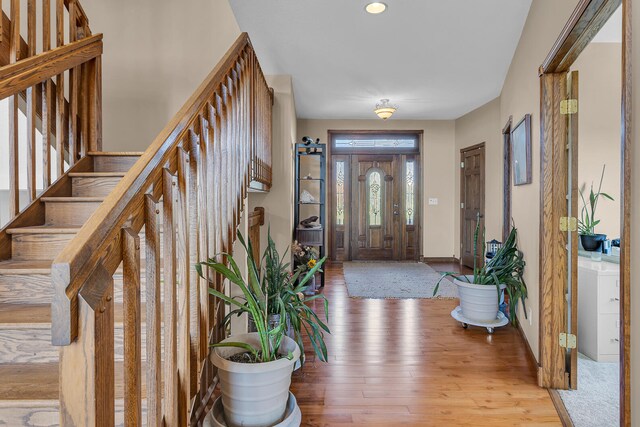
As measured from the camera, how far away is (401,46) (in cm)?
386

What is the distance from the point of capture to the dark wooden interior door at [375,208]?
22.3ft

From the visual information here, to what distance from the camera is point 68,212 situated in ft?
6.29

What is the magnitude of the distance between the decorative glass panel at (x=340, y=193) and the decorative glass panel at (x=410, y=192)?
1.19 metres

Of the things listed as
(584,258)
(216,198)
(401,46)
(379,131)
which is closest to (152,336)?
(216,198)

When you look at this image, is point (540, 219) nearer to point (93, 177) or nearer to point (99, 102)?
point (93, 177)

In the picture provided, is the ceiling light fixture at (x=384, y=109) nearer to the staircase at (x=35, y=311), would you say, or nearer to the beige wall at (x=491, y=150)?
the beige wall at (x=491, y=150)

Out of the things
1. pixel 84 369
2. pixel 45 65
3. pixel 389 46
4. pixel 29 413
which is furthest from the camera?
pixel 389 46

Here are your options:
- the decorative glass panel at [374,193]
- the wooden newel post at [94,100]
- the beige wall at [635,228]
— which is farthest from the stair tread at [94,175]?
the decorative glass panel at [374,193]

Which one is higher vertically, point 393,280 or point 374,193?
point 374,193

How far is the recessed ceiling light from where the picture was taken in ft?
10.2

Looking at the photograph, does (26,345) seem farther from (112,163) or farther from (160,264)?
(112,163)

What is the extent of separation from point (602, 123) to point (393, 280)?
→ 9.77 feet

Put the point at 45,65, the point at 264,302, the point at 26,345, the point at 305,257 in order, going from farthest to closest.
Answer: the point at 305,257 → the point at 45,65 → the point at 264,302 → the point at 26,345

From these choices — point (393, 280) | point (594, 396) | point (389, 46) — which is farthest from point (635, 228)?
point (393, 280)
